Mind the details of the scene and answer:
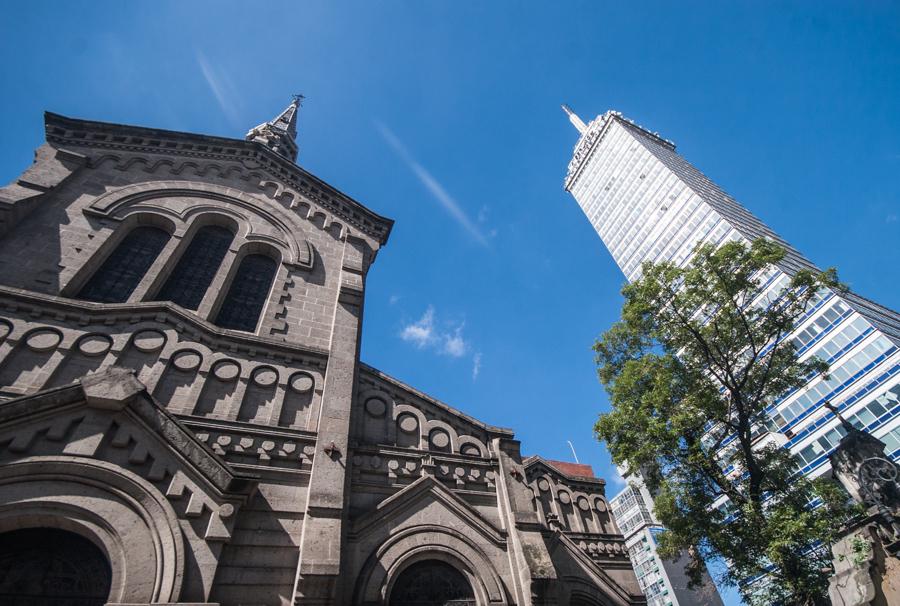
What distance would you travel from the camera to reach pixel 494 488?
402 inches

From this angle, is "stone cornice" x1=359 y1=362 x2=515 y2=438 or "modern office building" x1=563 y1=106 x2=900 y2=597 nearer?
"stone cornice" x1=359 y1=362 x2=515 y2=438

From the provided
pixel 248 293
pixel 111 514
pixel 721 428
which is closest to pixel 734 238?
pixel 721 428

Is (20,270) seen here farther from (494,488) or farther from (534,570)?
(534,570)

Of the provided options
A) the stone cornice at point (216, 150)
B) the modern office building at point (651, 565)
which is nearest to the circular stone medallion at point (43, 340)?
the stone cornice at point (216, 150)

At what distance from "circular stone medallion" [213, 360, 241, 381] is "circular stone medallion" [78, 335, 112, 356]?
2.01 m

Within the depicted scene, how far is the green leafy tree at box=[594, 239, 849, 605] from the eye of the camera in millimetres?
10242

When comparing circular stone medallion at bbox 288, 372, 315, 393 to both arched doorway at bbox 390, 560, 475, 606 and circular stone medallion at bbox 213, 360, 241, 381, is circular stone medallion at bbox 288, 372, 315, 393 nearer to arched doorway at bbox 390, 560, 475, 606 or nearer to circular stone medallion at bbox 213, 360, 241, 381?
circular stone medallion at bbox 213, 360, 241, 381

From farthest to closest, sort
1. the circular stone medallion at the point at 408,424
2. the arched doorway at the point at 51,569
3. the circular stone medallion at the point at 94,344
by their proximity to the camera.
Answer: the circular stone medallion at the point at 408,424 → the circular stone medallion at the point at 94,344 → the arched doorway at the point at 51,569

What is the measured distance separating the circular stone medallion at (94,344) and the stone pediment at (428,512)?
607 cm

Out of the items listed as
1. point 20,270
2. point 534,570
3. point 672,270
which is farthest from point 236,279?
point 672,270

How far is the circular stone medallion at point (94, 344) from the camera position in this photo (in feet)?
27.9

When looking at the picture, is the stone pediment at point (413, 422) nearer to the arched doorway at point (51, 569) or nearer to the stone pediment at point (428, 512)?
the stone pediment at point (428, 512)

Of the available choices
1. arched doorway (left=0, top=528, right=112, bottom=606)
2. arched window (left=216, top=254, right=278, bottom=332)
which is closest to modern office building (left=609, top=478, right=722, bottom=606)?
arched window (left=216, top=254, right=278, bottom=332)

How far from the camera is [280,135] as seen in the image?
24.4 metres
